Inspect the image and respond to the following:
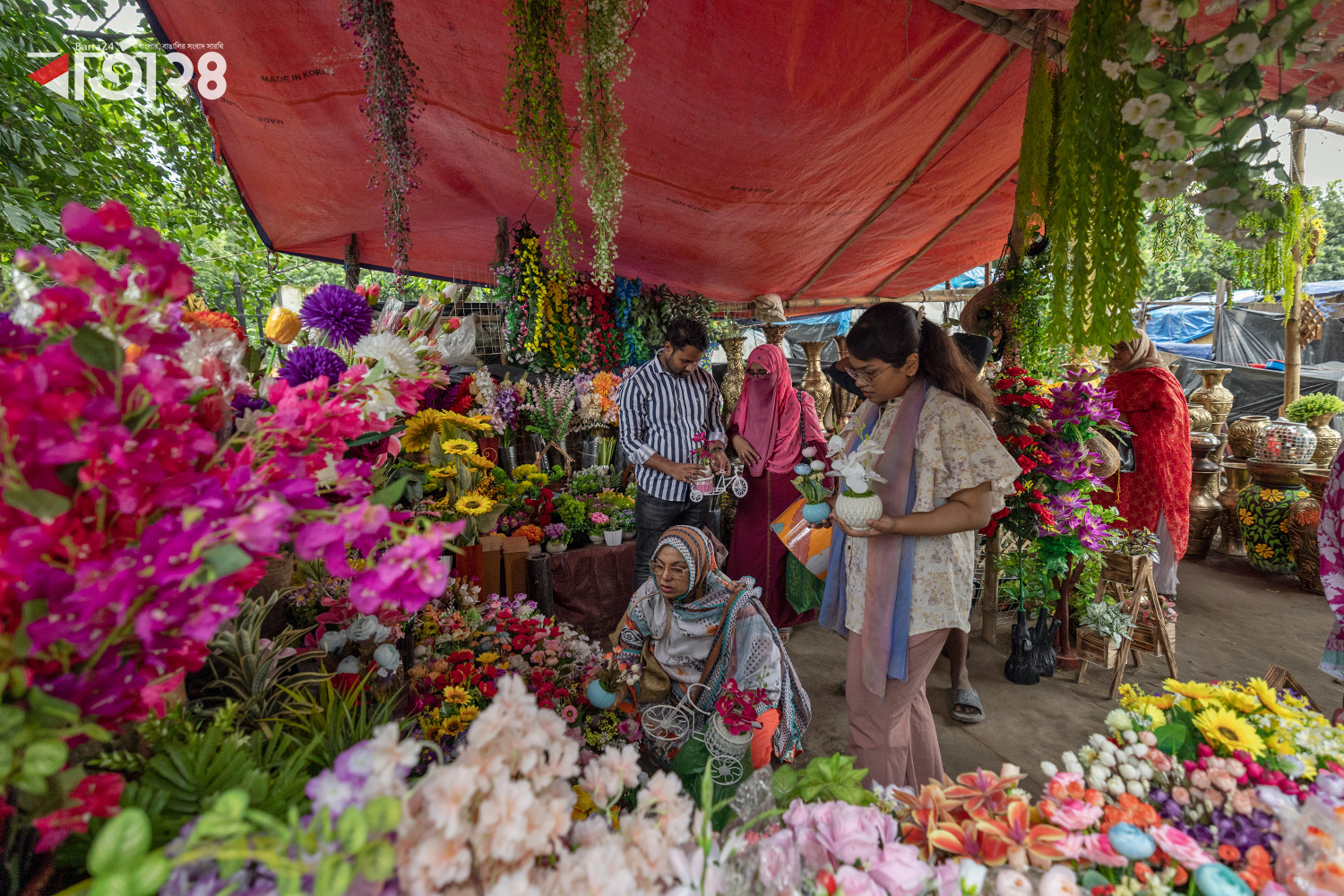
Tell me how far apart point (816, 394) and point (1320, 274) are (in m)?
23.1

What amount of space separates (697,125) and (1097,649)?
377 centimetres

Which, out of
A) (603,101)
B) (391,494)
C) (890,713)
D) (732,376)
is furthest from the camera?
(732,376)

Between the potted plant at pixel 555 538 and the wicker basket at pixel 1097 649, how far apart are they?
326 cm

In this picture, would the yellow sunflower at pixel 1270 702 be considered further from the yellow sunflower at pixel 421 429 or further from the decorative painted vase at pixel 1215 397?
the decorative painted vase at pixel 1215 397

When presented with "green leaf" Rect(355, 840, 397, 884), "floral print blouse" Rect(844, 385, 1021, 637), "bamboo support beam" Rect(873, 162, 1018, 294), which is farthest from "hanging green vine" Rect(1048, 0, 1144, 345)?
"bamboo support beam" Rect(873, 162, 1018, 294)

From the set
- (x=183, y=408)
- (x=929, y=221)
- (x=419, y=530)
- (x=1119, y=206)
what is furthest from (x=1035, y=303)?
(x=183, y=408)

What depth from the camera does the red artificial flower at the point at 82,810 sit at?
536 millimetres

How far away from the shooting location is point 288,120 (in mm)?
3033

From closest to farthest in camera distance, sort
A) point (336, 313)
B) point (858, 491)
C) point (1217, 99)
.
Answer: point (1217, 99)
point (336, 313)
point (858, 491)

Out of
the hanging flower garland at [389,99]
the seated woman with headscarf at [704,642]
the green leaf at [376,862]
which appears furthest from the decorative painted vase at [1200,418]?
the green leaf at [376,862]

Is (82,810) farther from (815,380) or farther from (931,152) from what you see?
(815,380)

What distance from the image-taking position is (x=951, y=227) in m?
4.77

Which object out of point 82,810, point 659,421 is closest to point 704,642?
point 659,421

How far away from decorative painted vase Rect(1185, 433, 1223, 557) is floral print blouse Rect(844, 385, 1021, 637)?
5.46 metres
